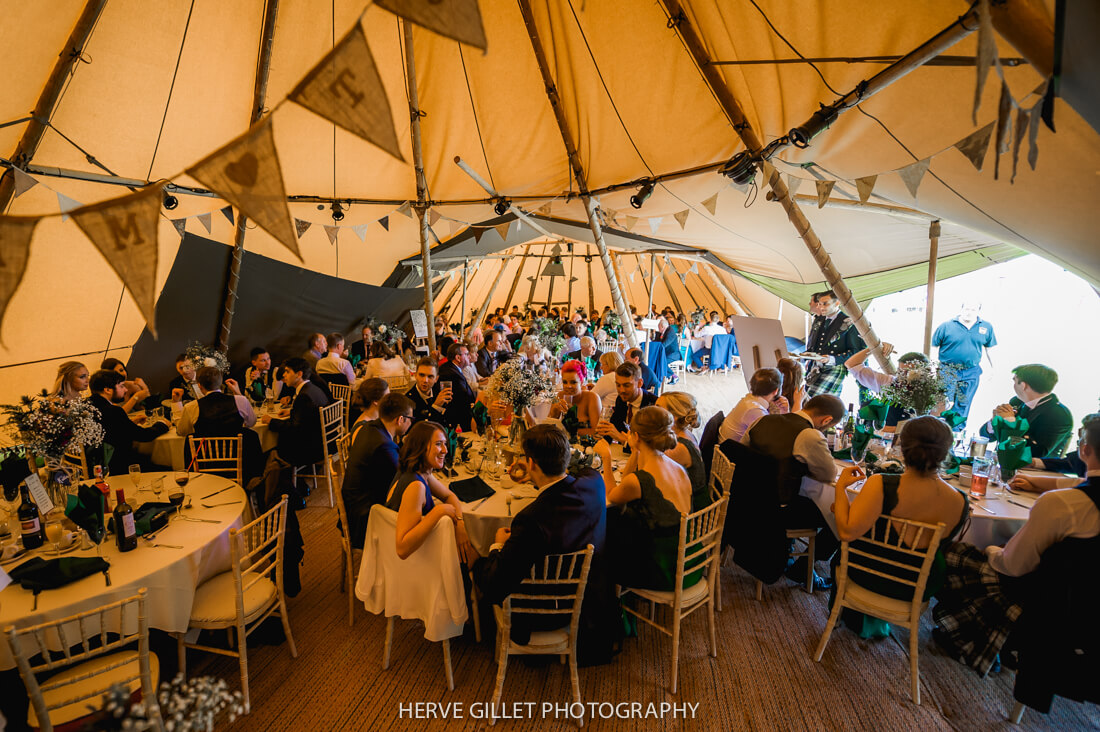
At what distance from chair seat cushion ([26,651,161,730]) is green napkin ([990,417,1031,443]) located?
220 inches

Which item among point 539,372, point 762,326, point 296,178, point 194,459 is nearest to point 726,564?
point 539,372

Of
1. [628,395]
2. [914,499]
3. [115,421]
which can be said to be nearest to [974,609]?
[914,499]

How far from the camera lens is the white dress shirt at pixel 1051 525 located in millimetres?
2439

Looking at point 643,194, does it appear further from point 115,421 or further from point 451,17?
point 115,421

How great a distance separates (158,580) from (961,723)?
4301 millimetres

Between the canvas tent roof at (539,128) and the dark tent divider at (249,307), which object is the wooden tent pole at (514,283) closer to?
the dark tent divider at (249,307)

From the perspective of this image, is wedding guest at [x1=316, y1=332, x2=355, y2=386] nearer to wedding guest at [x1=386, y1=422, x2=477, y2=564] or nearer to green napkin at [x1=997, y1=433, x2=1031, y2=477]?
wedding guest at [x1=386, y1=422, x2=477, y2=564]

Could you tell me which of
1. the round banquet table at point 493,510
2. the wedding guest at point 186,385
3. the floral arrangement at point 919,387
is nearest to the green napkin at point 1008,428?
the floral arrangement at point 919,387

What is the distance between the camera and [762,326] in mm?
6473

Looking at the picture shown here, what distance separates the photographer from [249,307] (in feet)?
27.4

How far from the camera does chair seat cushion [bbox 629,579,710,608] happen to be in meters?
3.01

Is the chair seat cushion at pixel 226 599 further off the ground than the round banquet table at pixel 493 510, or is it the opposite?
the round banquet table at pixel 493 510

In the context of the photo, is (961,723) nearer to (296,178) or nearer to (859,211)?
(859,211)

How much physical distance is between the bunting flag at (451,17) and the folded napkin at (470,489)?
2.49 meters
